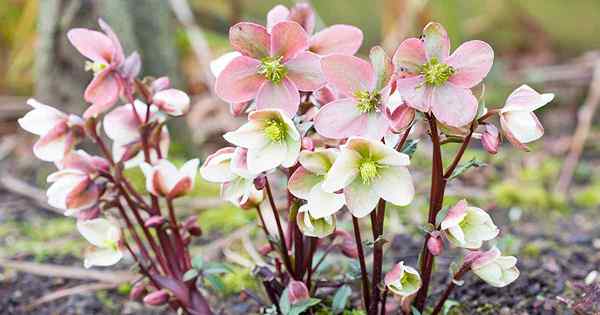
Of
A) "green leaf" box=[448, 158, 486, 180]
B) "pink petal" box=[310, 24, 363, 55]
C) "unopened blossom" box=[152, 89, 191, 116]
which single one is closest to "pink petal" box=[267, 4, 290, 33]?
"pink petal" box=[310, 24, 363, 55]

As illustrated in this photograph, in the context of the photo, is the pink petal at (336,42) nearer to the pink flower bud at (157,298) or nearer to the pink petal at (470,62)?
the pink petal at (470,62)

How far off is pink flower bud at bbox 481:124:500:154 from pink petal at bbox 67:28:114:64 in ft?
1.55

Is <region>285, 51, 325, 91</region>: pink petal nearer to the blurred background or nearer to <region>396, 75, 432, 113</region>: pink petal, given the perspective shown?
<region>396, 75, 432, 113</region>: pink petal

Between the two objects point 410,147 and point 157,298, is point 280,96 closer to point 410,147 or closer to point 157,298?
point 410,147

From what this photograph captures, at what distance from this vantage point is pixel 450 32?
308 centimetres

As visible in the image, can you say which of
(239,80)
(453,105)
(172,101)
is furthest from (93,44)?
(453,105)

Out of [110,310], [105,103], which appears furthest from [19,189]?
[105,103]

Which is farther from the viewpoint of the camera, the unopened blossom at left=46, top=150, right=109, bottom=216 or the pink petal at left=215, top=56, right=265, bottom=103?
the unopened blossom at left=46, top=150, right=109, bottom=216

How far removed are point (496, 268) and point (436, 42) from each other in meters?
0.27

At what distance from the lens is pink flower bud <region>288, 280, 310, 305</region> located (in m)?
0.86

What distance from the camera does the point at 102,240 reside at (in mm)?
943

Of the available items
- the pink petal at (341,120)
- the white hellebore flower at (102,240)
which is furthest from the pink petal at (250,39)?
the white hellebore flower at (102,240)

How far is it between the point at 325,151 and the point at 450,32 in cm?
251

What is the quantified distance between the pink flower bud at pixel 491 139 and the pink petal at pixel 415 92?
0.26 ft
